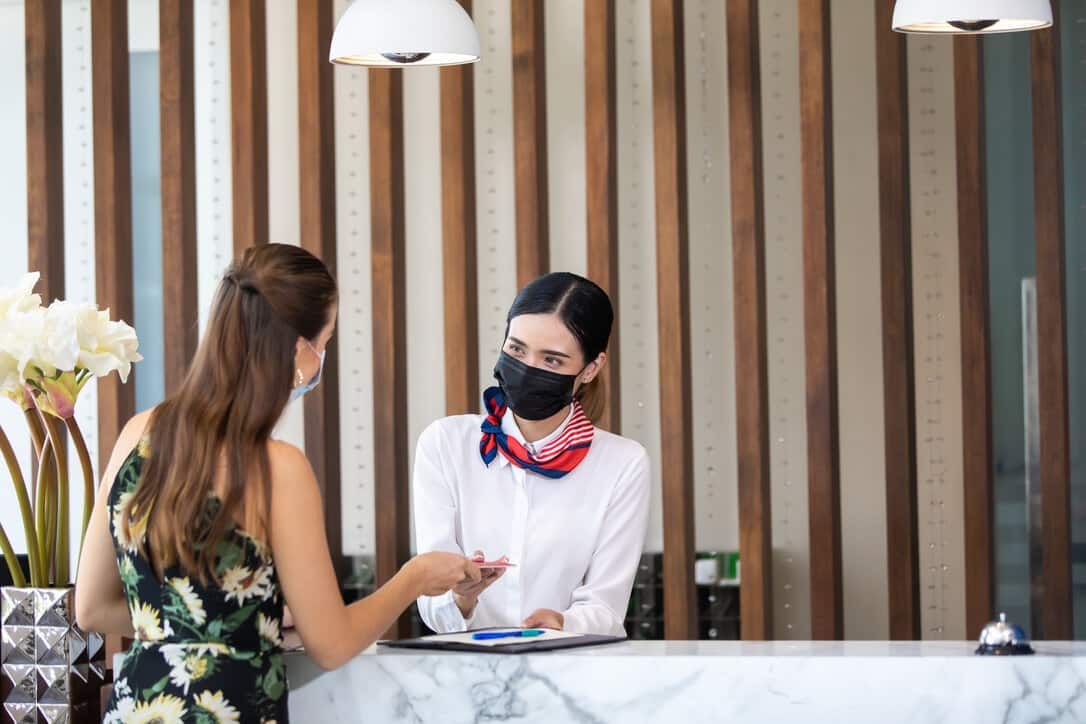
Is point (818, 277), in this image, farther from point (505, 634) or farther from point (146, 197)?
point (146, 197)

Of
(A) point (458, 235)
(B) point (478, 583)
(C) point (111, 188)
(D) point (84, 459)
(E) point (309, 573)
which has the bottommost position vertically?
(B) point (478, 583)

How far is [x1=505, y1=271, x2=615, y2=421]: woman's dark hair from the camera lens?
2.69 m

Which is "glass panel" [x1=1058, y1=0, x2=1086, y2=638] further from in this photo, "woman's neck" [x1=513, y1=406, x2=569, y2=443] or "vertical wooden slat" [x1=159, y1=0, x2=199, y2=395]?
"vertical wooden slat" [x1=159, y1=0, x2=199, y2=395]

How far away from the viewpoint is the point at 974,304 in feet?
11.8

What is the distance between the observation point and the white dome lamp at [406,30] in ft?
8.79

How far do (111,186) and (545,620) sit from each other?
6.60 feet

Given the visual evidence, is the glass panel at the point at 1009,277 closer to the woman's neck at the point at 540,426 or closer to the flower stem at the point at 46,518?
the woman's neck at the point at 540,426

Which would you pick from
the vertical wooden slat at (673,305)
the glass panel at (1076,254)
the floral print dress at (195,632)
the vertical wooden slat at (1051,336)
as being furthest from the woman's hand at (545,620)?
the glass panel at (1076,254)

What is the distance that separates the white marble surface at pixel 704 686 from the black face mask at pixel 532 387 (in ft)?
2.37

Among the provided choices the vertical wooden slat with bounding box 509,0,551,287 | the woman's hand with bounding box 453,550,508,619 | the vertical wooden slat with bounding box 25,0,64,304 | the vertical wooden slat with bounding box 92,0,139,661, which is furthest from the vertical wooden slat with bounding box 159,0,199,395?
the woman's hand with bounding box 453,550,508,619

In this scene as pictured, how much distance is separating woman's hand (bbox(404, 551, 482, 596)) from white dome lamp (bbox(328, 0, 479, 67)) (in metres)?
1.06

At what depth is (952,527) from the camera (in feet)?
15.8

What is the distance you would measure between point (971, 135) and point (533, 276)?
1.19 metres

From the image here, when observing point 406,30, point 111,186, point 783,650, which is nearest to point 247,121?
point 111,186
